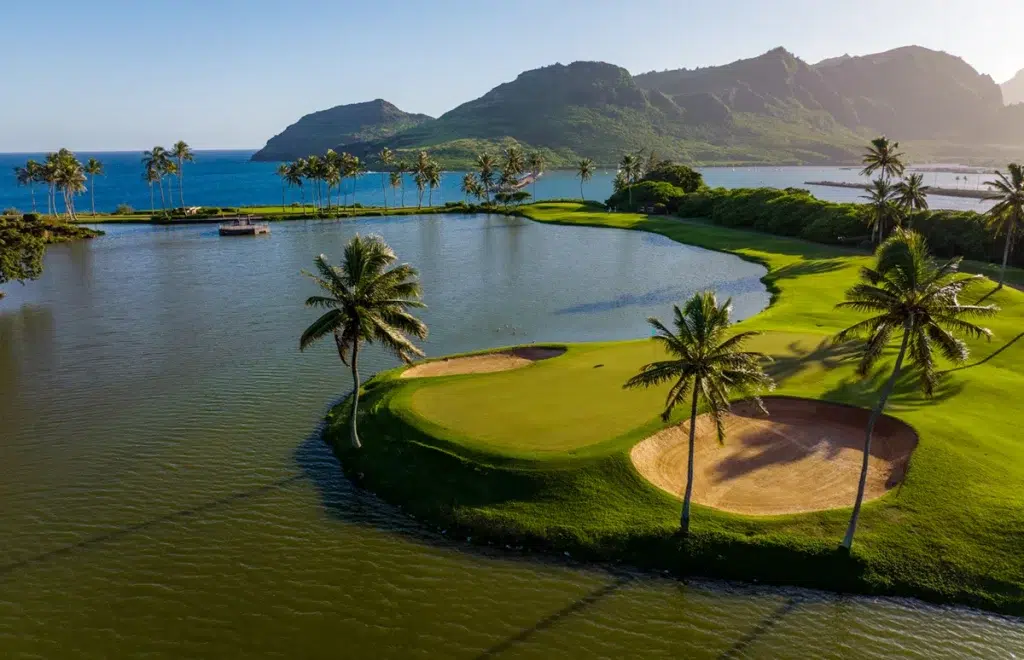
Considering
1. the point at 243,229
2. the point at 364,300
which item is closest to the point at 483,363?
the point at 364,300

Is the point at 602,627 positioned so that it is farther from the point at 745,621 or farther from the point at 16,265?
the point at 16,265

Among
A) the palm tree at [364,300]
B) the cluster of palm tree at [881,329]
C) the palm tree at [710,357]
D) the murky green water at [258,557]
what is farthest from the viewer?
the palm tree at [364,300]

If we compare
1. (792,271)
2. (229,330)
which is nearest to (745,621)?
(229,330)

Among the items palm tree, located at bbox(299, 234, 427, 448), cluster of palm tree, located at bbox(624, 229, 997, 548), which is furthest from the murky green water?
palm tree, located at bbox(299, 234, 427, 448)

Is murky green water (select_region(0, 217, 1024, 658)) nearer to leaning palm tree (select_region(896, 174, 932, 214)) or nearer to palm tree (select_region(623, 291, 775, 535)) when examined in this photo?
palm tree (select_region(623, 291, 775, 535))

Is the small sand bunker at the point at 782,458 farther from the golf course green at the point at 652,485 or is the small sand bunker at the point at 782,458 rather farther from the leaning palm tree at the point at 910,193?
the leaning palm tree at the point at 910,193

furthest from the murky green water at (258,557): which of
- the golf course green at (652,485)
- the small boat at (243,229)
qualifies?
the small boat at (243,229)
